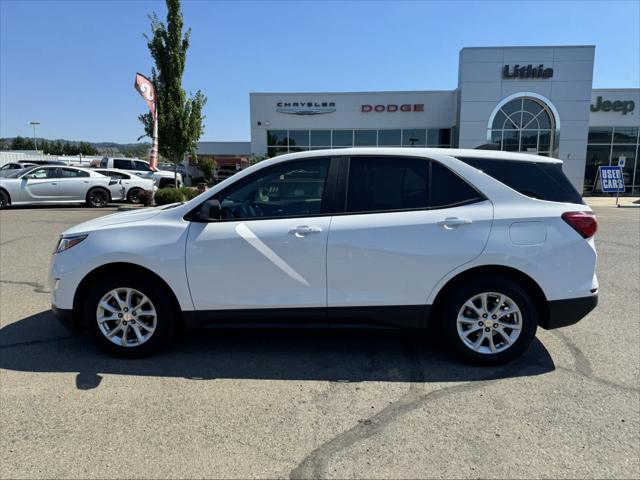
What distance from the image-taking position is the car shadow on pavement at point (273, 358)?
3.62m

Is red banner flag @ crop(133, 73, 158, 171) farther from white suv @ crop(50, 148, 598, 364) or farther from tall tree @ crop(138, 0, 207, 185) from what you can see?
white suv @ crop(50, 148, 598, 364)

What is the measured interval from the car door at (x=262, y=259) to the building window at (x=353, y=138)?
80.3 ft

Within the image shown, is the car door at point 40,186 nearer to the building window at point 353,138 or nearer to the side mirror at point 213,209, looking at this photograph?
the building window at point 353,138

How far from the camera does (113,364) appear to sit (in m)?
3.79

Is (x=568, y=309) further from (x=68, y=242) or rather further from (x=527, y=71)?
(x=527, y=71)

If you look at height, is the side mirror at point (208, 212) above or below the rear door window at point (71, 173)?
below

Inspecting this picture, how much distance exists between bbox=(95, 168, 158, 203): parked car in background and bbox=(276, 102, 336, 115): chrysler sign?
12.8m

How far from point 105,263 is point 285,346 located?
170 centimetres

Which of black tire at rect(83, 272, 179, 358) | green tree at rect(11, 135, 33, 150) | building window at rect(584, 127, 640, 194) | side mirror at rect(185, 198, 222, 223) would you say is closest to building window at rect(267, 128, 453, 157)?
building window at rect(584, 127, 640, 194)

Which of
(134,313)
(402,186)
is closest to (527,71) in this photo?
(402,186)

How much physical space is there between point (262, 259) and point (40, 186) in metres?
15.4

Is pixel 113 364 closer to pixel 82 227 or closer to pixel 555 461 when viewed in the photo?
pixel 82 227

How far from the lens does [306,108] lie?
28094 millimetres

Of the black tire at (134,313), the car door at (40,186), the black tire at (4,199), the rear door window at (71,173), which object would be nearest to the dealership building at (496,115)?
the rear door window at (71,173)
